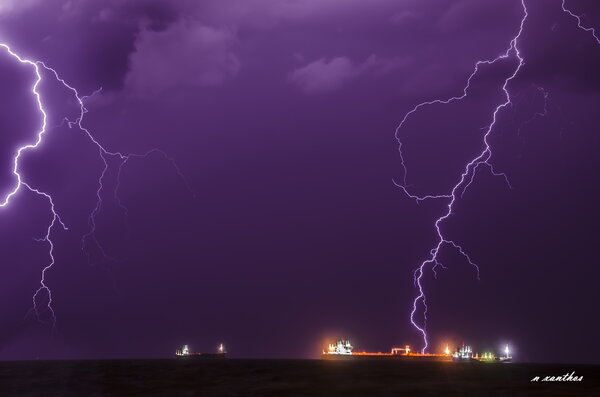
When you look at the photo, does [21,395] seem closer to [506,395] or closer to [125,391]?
[125,391]

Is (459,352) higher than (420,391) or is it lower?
higher

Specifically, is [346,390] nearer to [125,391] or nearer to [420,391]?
[420,391]

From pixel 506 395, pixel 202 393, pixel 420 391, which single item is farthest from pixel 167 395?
pixel 506 395

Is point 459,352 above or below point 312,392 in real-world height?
above

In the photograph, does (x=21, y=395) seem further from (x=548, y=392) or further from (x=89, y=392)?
(x=548, y=392)

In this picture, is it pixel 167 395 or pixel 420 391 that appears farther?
pixel 420 391

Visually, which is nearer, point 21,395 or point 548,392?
point 21,395

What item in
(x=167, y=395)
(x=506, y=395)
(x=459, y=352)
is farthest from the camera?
(x=459, y=352)

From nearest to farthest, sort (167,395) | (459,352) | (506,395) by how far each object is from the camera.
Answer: (167,395) → (506,395) → (459,352)

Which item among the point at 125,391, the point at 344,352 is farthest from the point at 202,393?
the point at 344,352
